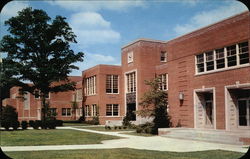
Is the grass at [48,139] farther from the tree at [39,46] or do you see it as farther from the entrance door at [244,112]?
the tree at [39,46]

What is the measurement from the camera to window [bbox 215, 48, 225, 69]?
66.2 feet

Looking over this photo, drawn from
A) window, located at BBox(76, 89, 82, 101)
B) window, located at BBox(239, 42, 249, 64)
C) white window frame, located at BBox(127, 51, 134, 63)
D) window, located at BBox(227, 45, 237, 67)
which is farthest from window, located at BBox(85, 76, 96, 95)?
window, located at BBox(239, 42, 249, 64)

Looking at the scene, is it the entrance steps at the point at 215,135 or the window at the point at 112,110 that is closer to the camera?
the entrance steps at the point at 215,135

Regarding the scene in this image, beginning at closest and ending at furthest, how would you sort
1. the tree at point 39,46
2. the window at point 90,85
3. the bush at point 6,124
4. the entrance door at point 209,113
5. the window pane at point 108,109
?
the entrance door at point 209,113 < the bush at point 6,124 < the tree at point 39,46 < the window pane at point 108,109 < the window at point 90,85

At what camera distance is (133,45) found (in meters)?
37.2

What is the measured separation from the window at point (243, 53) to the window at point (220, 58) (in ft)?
4.85

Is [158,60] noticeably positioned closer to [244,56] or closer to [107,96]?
[107,96]

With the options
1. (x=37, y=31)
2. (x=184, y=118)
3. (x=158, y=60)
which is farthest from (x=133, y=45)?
(x=184, y=118)

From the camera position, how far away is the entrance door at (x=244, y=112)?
18.5m

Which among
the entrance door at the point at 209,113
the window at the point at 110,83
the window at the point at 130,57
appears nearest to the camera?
the entrance door at the point at 209,113

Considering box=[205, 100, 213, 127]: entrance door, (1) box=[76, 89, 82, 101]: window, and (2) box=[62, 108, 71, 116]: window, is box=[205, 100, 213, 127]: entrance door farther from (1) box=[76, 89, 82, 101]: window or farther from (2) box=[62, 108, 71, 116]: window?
(2) box=[62, 108, 71, 116]: window

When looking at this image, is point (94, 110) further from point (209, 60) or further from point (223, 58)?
point (223, 58)

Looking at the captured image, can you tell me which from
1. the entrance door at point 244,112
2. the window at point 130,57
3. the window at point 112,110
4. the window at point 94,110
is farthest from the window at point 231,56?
the window at point 94,110

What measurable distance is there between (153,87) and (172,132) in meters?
5.81
